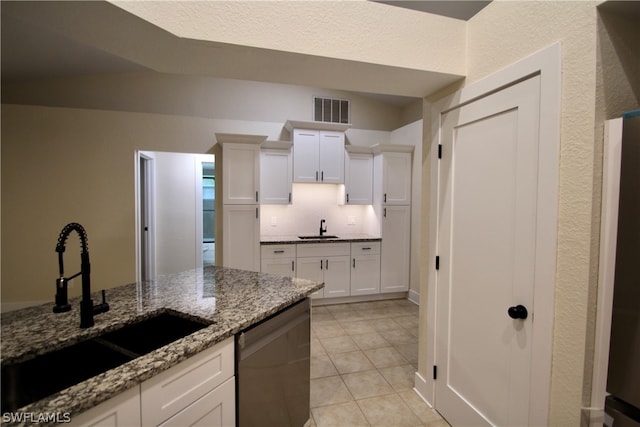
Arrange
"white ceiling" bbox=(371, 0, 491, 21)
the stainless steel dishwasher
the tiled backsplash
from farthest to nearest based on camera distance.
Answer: the tiled backsplash < "white ceiling" bbox=(371, 0, 491, 21) < the stainless steel dishwasher

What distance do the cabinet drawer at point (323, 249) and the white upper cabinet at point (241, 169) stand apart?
904 millimetres

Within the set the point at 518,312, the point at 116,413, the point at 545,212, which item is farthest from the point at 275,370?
the point at 545,212

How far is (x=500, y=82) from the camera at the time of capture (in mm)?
1596

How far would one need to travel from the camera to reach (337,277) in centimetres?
424

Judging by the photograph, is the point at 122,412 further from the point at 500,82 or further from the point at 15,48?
the point at 15,48

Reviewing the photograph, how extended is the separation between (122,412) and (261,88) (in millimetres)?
4245

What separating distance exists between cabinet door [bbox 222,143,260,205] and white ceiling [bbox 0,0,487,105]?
5.20 feet

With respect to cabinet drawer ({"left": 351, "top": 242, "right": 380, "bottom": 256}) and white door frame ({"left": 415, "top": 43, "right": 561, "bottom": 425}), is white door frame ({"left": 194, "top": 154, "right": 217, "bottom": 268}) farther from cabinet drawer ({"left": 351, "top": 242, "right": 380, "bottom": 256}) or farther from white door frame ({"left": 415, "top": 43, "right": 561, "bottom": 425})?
white door frame ({"left": 415, "top": 43, "right": 561, "bottom": 425})

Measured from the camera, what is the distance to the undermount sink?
1.04 metres

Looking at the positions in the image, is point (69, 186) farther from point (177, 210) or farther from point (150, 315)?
point (150, 315)

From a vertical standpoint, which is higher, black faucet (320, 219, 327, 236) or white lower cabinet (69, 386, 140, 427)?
black faucet (320, 219, 327, 236)

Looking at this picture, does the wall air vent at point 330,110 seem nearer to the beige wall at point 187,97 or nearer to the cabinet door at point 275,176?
the beige wall at point 187,97

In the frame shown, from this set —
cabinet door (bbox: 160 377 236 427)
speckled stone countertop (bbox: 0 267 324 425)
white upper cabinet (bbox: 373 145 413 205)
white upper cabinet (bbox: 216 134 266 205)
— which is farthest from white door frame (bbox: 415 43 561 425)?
white upper cabinet (bbox: 216 134 266 205)

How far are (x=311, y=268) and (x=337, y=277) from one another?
1.35 feet
